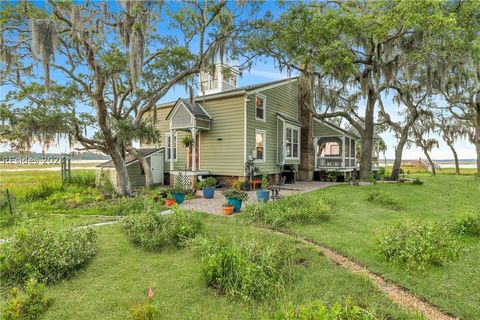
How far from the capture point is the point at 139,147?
18.7m

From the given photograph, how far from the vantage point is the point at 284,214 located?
653 cm

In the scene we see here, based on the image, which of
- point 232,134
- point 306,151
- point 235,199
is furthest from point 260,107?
point 235,199

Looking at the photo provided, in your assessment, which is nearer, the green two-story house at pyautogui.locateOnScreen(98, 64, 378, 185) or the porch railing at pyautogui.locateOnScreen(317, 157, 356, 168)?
the green two-story house at pyautogui.locateOnScreen(98, 64, 378, 185)

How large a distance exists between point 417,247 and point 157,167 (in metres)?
14.6

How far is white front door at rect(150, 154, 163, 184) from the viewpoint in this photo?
15.7 meters

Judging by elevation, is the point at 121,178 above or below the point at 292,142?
below

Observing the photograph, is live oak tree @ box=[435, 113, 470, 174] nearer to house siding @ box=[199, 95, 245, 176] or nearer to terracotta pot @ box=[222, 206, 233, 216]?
house siding @ box=[199, 95, 245, 176]

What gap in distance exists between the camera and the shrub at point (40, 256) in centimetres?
344

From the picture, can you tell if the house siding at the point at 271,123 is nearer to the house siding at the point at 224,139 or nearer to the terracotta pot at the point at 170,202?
the house siding at the point at 224,139

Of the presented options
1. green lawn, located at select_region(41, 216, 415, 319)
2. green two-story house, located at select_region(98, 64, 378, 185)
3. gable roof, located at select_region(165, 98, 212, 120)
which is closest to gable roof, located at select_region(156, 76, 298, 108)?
green two-story house, located at select_region(98, 64, 378, 185)

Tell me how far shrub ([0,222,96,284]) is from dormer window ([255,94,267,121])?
11395 mm

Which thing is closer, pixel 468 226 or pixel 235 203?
pixel 468 226

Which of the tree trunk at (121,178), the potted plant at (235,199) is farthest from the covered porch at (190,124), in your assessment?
the potted plant at (235,199)

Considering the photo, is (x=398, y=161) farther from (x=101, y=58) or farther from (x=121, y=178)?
(x=101, y=58)
